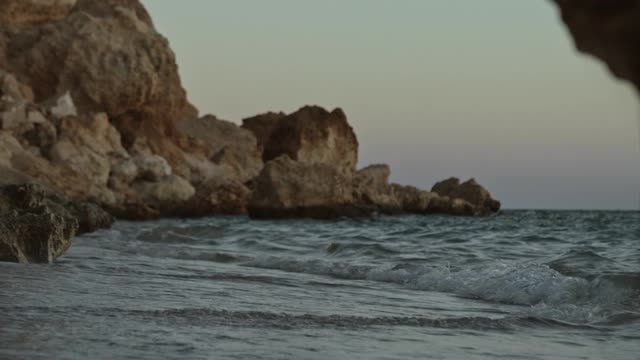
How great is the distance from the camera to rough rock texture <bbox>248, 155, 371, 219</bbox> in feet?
145

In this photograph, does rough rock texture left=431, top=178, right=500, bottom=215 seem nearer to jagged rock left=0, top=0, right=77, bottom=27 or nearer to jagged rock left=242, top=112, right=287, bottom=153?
jagged rock left=242, top=112, right=287, bottom=153

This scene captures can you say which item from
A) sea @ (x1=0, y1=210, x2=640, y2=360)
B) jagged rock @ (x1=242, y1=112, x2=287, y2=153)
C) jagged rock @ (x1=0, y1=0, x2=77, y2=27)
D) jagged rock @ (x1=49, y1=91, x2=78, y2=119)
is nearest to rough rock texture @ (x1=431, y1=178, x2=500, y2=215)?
jagged rock @ (x1=242, y1=112, x2=287, y2=153)

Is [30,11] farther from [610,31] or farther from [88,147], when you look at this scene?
[610,31]

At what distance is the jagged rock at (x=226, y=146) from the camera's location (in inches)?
2489

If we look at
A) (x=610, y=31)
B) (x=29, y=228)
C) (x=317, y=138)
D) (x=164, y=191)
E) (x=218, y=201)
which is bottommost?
(x=29, y=228)

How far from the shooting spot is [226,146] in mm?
66375

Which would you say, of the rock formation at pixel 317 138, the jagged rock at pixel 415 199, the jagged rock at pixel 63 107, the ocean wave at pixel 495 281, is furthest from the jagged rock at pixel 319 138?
the ocean wave at pixel 495 281

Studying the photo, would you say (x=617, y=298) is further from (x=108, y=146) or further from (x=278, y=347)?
(x=108, y=146)

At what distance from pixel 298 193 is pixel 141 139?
690 inches

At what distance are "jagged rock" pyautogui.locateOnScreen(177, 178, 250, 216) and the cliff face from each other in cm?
4641

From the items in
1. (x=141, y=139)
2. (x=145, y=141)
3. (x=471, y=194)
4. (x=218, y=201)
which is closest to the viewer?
(x=218, y=201)

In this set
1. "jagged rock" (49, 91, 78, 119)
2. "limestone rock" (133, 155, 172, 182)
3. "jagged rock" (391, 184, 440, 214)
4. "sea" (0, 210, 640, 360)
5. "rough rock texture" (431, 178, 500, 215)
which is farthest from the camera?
"rough rock texture" (431, 178, 500, 215)

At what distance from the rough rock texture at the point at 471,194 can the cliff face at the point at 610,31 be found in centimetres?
6036

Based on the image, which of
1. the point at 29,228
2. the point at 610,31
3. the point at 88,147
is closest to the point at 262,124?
the point at 88,147
